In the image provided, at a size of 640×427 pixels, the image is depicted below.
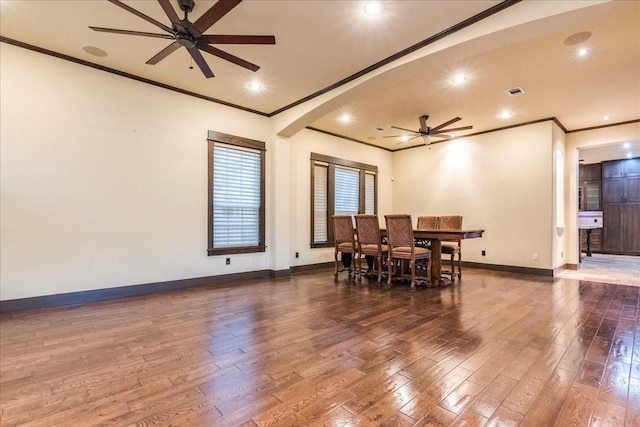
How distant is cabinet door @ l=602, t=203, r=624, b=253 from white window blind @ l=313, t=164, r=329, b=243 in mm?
8927

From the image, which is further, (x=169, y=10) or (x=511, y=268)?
(x=511, y=268)

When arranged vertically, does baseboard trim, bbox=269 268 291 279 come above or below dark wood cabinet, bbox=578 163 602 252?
below

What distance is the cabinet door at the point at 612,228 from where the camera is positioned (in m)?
9.06

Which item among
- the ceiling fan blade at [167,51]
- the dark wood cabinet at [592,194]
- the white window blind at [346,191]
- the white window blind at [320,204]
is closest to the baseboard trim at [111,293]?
the white window blind at [320,204]

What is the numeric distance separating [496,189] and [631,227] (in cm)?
595

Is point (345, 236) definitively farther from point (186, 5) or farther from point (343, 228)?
point (186, 5)

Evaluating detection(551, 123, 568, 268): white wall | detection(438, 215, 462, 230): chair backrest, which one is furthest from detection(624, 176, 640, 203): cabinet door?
detection(438, 215, 462, 230): chair backrest

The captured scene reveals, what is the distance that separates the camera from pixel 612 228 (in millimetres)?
9180

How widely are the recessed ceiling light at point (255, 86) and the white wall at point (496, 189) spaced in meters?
4.80

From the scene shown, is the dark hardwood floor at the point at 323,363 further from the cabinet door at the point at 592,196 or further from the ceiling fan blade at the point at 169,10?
the cabinet door at the point at 592,196

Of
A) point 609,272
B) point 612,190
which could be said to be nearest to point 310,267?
point 609,272

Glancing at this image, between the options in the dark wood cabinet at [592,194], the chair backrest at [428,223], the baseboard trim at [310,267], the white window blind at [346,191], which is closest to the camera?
the baseboard trim at [310,267]

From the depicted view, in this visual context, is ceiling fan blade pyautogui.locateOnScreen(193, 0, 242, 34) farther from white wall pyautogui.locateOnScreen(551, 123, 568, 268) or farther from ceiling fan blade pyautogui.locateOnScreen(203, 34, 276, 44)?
white wall pyautogui.locateOnScreen(551, 123, 568, 268)

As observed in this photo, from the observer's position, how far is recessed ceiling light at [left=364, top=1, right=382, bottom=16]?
275 centimetres
